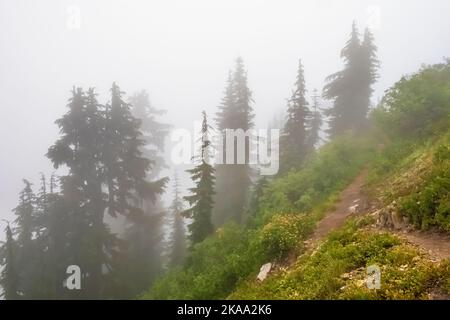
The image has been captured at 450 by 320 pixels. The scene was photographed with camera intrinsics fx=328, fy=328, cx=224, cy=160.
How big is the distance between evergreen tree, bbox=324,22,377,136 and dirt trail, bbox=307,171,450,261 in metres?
16.8

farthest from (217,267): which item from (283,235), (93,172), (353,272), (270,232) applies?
(93,172)

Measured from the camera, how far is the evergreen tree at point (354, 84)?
33.5 m

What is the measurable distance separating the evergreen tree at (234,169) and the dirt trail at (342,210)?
15.1m

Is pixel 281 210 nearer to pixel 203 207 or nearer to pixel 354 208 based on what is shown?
pixel 354 208

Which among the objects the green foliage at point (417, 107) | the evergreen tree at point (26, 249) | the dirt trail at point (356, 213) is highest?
the green foliage at point (417, 107)

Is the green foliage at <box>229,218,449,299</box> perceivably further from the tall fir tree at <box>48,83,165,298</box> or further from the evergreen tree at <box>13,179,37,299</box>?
the evergreen tree at <box>13,179,37,299</box>

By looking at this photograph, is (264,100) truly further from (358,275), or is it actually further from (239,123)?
(358,275)

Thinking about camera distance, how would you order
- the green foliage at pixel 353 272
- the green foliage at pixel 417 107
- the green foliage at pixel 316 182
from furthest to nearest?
the green foliage at pixel 316 182 → the green foliage at pixel 417 107 → the green foliage at pixel 353 272

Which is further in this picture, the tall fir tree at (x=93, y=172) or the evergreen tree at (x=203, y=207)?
the tall fir tree at (x=93, y=172)

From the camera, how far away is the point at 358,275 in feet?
27.2

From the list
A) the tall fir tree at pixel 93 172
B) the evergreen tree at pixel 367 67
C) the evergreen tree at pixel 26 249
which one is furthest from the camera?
the evergreen tree at pixel 367 67

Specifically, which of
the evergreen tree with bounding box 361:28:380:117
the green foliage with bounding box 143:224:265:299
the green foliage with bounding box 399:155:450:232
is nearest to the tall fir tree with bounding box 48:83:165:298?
the green foliage with bounding box 143:224:265:299

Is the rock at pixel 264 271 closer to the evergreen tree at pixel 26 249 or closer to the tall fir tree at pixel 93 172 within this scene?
the tall fir tree at pixel 93 172

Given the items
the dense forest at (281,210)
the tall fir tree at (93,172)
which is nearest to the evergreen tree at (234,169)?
the dense forest at (281,210)
